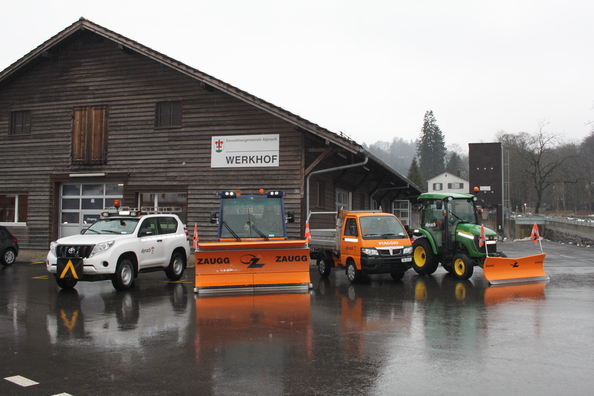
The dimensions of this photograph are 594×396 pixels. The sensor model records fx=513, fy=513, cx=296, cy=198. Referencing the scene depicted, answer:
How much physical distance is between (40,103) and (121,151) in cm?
453

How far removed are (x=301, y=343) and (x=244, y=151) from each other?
13.5m

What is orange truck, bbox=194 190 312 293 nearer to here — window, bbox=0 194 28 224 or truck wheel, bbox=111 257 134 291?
truck wheel, bbox=111 257 134 291

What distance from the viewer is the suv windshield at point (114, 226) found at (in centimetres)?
1280

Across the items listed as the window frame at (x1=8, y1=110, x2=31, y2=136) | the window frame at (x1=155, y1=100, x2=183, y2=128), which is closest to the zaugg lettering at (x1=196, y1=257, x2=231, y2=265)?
the window frame at (x1=155, y1=100, x2=183, y2=128)

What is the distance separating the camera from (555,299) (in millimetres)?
10719

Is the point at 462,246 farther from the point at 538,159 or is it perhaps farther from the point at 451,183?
the point at 451,183

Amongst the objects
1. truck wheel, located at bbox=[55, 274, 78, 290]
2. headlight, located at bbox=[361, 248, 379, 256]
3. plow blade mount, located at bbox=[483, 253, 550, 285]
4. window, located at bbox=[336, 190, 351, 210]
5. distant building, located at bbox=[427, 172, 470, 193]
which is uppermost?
distant building, located at bbox=[427, 172, 470, 193]

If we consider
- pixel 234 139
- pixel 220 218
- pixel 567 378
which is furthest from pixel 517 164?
pixel 567 378

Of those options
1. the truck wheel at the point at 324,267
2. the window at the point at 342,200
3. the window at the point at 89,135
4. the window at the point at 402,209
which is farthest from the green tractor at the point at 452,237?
the window at the point at 402,209

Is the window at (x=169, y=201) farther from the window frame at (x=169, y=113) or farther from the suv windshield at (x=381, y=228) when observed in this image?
the suv windshield at (x=381, y=228)

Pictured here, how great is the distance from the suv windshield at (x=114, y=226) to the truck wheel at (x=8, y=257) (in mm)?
7248

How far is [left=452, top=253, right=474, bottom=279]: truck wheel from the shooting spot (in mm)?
13622

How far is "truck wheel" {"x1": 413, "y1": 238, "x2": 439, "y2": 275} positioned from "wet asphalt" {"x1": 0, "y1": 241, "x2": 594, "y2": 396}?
3.08 m

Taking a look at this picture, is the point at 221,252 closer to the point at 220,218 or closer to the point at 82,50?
the point at 220,218
